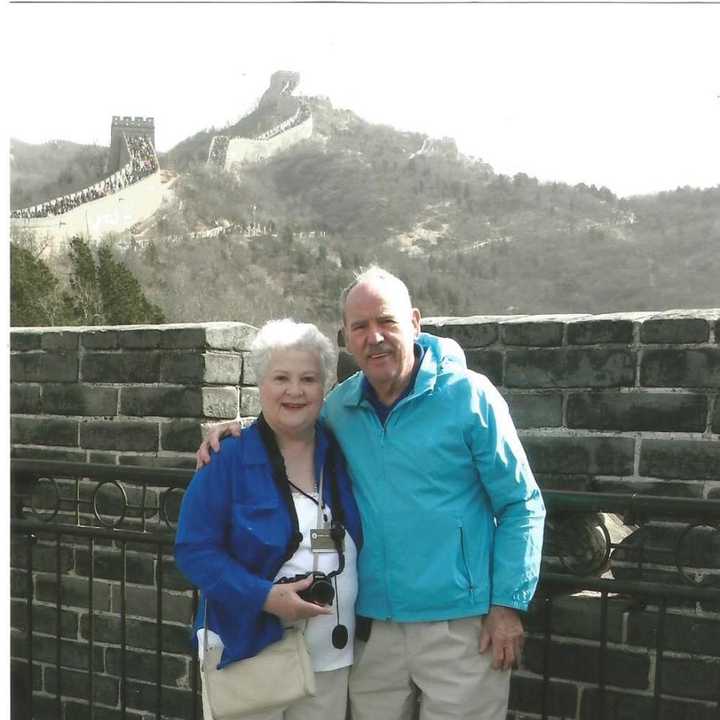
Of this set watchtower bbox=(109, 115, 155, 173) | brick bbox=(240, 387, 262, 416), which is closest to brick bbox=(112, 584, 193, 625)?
brick bbox=(240, 387, 262, 416)

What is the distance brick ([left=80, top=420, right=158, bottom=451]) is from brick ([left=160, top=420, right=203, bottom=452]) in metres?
0.06

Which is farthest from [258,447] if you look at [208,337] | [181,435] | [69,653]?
[69,653]

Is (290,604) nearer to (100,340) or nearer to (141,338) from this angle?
→ (141,338)

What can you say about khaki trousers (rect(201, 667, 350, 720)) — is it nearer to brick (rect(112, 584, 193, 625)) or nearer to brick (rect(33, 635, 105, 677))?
brick (rect(112, 584, 193, 625))

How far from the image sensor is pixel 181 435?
465 cm

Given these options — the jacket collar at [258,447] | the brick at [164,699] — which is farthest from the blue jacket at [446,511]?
the brick at [164,699]

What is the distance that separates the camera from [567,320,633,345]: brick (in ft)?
11.5

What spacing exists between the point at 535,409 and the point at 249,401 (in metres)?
1.63

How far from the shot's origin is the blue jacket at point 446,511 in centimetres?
228

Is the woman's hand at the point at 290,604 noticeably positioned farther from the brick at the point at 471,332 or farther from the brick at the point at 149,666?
the brick at the point at 149,666

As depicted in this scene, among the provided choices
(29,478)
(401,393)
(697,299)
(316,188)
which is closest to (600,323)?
(401,393)

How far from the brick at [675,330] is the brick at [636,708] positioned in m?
1.22

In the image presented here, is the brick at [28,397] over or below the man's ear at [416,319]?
below

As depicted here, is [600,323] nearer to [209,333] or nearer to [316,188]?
[209,333]
